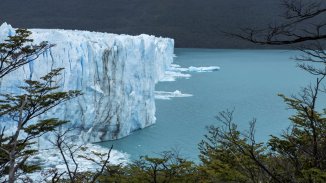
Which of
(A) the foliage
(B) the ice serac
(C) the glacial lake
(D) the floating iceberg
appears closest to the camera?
(A) the foliage

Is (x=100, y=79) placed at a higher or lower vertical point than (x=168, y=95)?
higher

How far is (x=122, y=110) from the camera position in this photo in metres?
18.5

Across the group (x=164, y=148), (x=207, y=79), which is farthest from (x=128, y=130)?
(x=207, y=79)

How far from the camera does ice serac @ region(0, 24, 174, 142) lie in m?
16.3

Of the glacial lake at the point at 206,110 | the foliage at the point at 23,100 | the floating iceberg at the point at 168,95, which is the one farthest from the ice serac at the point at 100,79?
the foliage at the point at 23,100

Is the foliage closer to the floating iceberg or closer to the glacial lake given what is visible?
the glacial lake

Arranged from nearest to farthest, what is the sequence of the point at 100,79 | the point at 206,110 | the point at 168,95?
1. the point at 100,79
2. the point at 206,110
3. the point at 168,95

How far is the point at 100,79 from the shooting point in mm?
18000

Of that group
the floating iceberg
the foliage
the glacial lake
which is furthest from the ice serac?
the foliage

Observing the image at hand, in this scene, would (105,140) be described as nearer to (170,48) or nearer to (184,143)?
(184,143)

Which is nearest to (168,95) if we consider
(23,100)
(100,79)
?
(100,79)

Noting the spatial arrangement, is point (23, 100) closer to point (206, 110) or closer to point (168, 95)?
point (206, 110)

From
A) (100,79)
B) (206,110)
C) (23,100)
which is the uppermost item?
(23,100)

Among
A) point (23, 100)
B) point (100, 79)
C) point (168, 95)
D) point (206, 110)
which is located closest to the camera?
point (23, 100)
